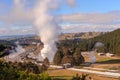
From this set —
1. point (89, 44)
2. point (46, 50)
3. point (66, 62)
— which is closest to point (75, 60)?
point (66, 62)

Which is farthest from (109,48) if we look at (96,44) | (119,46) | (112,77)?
(112,77)

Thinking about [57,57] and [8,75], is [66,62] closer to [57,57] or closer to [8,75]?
[57,57]

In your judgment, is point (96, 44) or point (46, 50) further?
point (96, 44)

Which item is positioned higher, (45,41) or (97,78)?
(45,41)

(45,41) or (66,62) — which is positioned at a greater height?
(45,41)

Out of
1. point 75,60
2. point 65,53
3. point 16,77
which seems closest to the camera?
point 16,77

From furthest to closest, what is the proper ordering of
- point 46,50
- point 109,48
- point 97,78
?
point 109,48 → point 46,50 → point 97,78

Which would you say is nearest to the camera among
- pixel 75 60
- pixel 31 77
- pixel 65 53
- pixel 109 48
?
pixel 31 77

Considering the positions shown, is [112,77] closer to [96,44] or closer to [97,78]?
[97,78]

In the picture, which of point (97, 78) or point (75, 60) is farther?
point (75, 60)
